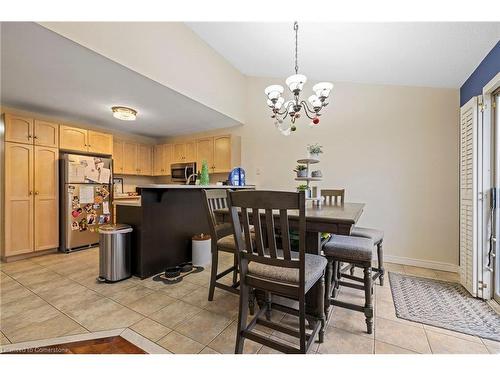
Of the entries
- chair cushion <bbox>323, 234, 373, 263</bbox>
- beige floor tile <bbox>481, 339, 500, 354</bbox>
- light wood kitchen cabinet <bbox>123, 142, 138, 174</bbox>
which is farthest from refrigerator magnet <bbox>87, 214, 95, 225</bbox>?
beige floor tile <bbox>481, 339, 500, 354</bbox>

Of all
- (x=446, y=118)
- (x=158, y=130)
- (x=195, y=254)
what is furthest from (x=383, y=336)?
(x=158, y=130)

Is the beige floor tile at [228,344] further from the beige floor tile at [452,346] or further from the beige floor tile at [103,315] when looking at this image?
the beige floor tile at [452,346]

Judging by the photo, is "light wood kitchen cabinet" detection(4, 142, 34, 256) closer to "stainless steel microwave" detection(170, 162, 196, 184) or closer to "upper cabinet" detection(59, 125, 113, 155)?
"upper cabinet" detection(59, 125, 113, 155)

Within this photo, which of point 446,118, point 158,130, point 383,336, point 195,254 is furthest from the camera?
point 158,130

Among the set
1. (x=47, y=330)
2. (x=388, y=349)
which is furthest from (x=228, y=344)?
(x=47, y=330)

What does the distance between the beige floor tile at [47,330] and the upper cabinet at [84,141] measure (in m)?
2.78

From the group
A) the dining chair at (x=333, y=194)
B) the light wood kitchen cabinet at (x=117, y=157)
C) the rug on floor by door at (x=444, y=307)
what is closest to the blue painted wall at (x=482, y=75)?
the dining chair at (x=333, y=194)

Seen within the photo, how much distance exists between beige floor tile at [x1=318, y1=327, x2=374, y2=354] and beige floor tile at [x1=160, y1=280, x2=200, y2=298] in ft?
4.24

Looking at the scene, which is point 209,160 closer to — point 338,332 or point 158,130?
point 158,130

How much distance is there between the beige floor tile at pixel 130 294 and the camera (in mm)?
1974

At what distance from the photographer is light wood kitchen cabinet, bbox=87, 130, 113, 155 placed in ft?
12.3

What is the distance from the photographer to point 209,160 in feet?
14.0

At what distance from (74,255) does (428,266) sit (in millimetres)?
4929
